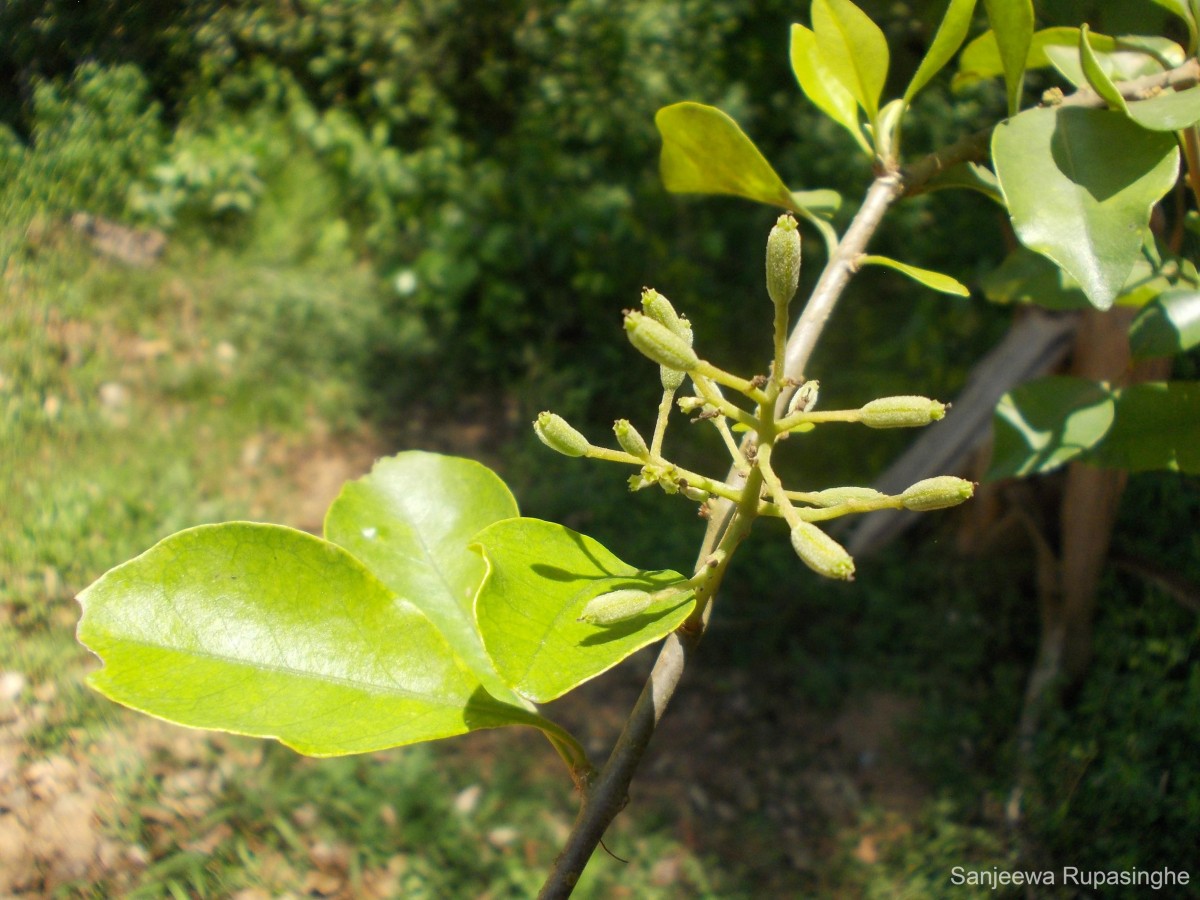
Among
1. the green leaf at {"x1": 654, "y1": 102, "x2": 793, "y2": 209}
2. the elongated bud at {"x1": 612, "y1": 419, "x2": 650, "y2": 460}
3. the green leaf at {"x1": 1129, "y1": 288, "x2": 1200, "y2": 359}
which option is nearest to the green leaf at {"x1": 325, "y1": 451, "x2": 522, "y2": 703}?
the elongated bud at {"x1": 612, "y1": 419, "x2": 650, "y2": 460}

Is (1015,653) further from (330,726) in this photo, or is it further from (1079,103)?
(330,726)

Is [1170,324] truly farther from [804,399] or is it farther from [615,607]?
[615,607]

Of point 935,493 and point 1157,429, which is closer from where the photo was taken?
point 935,493

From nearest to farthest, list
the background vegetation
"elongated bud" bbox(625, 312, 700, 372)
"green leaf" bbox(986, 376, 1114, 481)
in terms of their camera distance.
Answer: "elongated bud" bbox(625, 312, 700, 372) < "green leaf" bbox(986, 376, 1114, 481) < the background vegetation

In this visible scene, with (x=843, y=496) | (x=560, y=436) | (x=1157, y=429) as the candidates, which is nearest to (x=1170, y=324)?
(x=1157, y=429)

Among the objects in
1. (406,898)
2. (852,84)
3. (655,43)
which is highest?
(852,84)

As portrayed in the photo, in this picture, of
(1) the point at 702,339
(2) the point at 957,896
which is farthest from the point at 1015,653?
(1) the point at 702,339

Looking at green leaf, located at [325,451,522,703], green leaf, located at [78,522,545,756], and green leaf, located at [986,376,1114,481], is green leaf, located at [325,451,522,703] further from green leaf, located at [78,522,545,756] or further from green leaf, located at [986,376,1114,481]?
green leaf, located at [986,376,1114,481]
